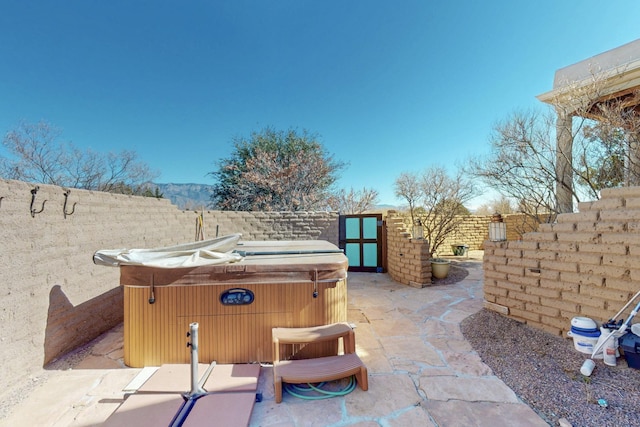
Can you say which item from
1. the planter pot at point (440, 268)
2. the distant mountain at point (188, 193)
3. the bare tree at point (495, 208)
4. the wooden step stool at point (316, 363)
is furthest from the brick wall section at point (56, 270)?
the bare tree at point (495, 208)

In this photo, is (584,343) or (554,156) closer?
(584,343)

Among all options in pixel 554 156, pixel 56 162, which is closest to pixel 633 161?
pixel 554 156

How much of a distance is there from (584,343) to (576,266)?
86 cm

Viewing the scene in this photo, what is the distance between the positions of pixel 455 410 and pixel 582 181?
21.2 feet

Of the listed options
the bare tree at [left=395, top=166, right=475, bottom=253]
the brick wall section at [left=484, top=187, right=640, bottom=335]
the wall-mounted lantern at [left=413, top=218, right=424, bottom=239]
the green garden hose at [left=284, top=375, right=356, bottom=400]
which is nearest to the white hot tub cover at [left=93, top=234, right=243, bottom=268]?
the green garden hose at [left=284, top=375, right=356, bottom=400]

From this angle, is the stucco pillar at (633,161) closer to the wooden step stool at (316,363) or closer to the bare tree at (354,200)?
the wooden step stool at (316,363)

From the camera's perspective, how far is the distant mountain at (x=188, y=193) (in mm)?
15239

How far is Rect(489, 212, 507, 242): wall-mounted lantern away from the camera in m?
4.25

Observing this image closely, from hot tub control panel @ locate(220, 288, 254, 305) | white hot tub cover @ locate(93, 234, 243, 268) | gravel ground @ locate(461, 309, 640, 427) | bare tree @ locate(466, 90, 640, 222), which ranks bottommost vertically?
gravel ground @ locate(461, 309, 640, 427)

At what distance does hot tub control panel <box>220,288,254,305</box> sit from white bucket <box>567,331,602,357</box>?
11.0ft

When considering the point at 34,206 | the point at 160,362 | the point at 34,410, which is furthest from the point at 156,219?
the point at 34,410

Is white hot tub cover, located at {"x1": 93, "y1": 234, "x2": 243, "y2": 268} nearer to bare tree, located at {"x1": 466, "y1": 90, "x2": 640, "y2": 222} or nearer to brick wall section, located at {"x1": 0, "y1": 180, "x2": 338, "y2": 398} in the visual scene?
brick wall section, located at {"x1": 0, "y1": 180, "x2": 338, "y2": 398}

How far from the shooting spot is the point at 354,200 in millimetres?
14086

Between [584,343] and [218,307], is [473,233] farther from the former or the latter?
[218,307]
